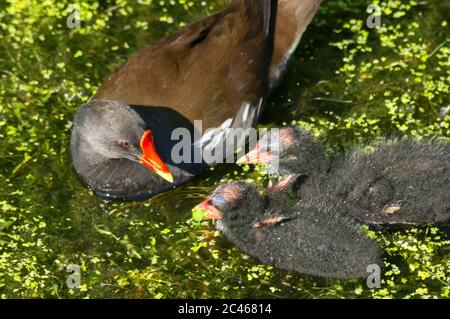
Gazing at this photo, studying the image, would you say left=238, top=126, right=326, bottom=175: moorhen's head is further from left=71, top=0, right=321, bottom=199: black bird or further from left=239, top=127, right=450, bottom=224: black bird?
left=71, top=0, right=321, bottom=199: black bird

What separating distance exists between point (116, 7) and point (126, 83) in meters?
1.16

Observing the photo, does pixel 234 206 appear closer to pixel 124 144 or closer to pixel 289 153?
pixel 289 153

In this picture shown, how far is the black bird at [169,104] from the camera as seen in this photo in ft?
16.6

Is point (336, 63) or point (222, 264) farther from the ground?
point (336, 63)

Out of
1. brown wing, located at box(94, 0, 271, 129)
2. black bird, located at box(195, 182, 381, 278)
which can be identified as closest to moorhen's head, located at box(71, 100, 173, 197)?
brown wing, located at box(94, 0, 271, 129)

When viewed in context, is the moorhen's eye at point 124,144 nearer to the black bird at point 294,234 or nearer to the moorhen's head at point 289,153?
the black bird at point 294,234

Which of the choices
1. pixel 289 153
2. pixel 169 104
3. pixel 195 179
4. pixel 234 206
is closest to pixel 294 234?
pixel 234 206

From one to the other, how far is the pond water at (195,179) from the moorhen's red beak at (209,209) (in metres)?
0.09

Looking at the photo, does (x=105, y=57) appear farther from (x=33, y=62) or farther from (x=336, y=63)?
(x=336, y=63)

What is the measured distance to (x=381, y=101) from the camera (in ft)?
18.6

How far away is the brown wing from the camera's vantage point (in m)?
5.15

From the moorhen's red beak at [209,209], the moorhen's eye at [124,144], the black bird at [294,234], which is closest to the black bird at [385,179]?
the black bird at [294,234]

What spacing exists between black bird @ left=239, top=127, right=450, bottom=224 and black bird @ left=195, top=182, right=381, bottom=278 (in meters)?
0.12
